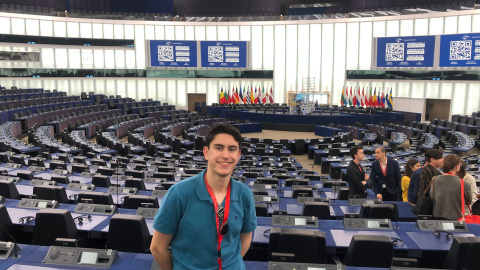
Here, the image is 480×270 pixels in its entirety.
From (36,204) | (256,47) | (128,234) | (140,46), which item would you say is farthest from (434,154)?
(140,46)

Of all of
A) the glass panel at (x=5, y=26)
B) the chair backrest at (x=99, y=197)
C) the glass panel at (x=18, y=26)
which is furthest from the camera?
A: the glass panel at (x=18, y=26)

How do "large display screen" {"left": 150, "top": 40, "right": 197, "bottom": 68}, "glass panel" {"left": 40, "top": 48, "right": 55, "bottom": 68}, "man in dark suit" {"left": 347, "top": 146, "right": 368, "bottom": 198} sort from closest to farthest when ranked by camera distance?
"man in dark suit" {"left": 347, "top": 146, "right": 368, "bottom": 198} → "glass panel" {"left": 40, "top": 48, "right": 55, "bottom": 68} → "large display screen" {"left": 150, "top": 40, "right": 197, "bottom": 68}

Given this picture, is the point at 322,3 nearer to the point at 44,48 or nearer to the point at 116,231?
the point at 44,48

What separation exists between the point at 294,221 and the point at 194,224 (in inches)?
118

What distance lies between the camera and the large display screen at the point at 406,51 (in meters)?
27.6

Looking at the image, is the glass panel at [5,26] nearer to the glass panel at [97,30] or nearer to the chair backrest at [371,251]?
the glass panel at [97,30]

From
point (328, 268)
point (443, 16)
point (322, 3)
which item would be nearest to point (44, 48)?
point (322, 3)

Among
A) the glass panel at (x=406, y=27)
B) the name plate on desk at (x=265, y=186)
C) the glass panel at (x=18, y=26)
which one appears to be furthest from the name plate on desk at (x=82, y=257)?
the glass panel at (x=18, y=26)

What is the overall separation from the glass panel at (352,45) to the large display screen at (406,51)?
3.18m

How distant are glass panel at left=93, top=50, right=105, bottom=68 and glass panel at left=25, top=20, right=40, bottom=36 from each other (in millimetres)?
4510

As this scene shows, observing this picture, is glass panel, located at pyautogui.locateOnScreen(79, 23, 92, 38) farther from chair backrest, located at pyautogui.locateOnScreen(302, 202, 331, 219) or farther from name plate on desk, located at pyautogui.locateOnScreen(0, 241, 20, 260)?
name plate on desk, located at pyautogui.locateOnScreen(0, 241, 20, 260)

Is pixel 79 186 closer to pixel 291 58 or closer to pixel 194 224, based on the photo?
pixel 194 224

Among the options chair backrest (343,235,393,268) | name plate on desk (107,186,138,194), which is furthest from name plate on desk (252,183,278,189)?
chair backrest (343,235,393,268)

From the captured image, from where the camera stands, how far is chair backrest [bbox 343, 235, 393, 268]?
153 inches
